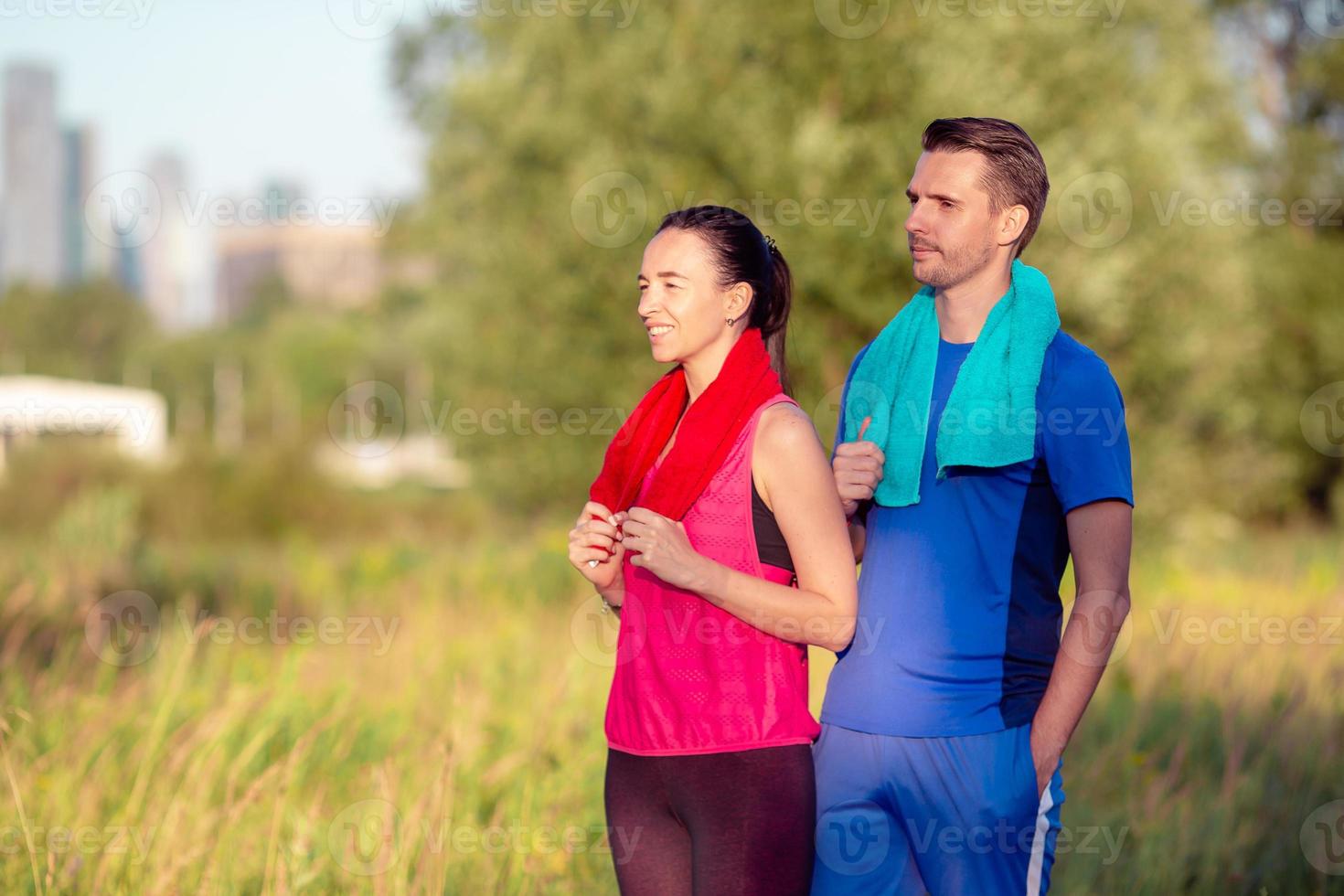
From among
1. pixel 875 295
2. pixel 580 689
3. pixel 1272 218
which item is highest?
pixel 1272 218

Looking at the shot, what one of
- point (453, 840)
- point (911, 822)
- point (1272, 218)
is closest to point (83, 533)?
point (453, 840)

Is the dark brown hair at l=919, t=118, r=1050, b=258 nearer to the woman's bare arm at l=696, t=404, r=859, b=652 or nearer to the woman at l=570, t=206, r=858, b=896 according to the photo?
the woman at l=570, t=206, r=858, b=896

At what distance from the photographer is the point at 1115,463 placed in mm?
2385

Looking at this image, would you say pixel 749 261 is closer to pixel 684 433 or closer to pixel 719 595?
pixel 684 433

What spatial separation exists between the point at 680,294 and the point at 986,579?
29.6 inches

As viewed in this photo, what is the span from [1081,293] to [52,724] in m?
9.46

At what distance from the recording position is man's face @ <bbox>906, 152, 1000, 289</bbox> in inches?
97.8

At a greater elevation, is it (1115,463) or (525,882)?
(1115,463)

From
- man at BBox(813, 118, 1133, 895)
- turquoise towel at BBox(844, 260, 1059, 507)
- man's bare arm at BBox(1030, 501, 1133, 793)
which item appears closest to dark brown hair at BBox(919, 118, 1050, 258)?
man at BBox(813, 118, 1133, 895)

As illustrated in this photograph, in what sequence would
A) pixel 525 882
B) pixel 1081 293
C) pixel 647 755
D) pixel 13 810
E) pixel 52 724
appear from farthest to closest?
pixel 1081 293 → pixel 52 724 → pixel 13 810 → pixel 525 882 → pixel 647 755

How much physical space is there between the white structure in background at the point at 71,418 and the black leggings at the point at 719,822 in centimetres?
1053

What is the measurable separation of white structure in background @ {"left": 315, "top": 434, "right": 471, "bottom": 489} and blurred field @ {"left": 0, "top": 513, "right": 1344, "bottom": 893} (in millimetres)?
8179

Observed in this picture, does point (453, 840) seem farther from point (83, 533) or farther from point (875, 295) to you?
point (875, 295)

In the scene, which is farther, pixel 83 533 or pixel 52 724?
pixel 83 533
